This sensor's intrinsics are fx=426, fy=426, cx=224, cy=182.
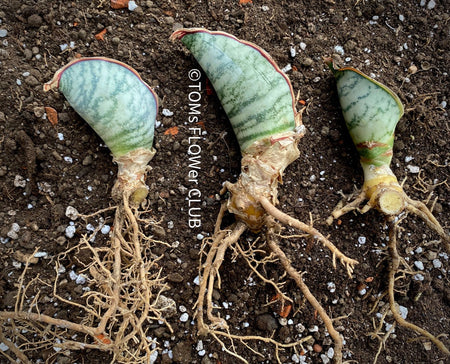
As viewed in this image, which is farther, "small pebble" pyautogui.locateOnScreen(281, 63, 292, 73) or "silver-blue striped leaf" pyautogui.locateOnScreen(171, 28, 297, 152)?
"small pebble" pyautogui.locateOnScreen(281, 63, 292, 73)

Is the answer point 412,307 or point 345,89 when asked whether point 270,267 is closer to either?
point 412,307

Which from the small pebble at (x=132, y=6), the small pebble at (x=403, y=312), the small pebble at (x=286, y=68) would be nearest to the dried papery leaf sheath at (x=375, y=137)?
the small pebble at (x=286, y=68)

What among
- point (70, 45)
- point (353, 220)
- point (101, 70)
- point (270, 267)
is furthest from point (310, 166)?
point (70, 45)

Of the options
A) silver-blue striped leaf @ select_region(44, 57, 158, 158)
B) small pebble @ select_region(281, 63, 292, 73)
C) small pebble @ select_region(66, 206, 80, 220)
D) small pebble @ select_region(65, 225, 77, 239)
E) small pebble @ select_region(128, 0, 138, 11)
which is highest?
small pebble @ select_region(128, 0, 138, 11)

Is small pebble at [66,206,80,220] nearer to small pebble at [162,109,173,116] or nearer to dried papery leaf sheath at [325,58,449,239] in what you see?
small pebble at [162,109,173,116]

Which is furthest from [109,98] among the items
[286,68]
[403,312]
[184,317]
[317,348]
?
[403,312]

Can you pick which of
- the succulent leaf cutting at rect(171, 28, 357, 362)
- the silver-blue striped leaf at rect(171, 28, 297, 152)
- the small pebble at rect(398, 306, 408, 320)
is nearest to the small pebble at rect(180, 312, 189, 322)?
the succulent leaf cutting at rect(171, 28, 357, 362)

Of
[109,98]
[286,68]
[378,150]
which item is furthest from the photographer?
[286,68]

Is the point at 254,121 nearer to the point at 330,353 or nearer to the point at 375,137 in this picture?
the point at 375,137
